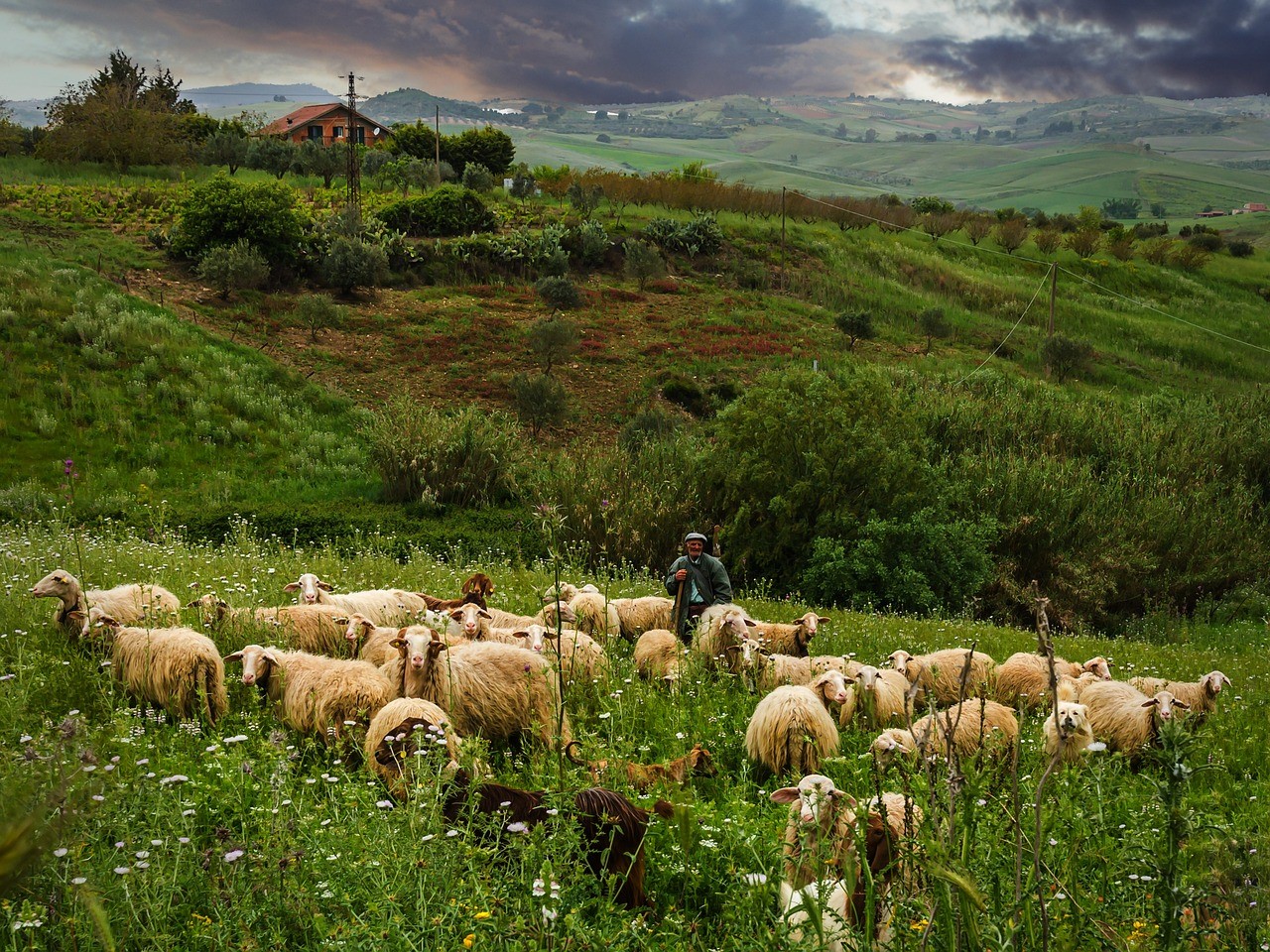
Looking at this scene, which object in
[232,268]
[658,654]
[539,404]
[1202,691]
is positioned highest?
[232,268]

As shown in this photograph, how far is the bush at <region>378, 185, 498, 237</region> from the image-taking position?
41.2 m

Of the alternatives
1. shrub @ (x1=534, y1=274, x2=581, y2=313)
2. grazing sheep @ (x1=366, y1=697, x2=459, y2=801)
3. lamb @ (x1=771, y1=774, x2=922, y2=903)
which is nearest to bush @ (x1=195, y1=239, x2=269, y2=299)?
shrub @ (x1=534, y1=274, x2=581, y2=313)

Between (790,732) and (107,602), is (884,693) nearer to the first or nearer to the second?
(790,732)

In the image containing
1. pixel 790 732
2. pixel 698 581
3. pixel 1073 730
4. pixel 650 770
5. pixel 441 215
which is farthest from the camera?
pixel 441 215

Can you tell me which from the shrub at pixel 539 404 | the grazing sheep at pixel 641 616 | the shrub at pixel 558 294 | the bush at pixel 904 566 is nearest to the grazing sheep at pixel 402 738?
the grazing sheep at pixel 641 616

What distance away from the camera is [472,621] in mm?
7770

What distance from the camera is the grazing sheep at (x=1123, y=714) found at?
6.99 meters

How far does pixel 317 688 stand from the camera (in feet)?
20.6

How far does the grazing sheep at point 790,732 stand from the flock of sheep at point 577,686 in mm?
12

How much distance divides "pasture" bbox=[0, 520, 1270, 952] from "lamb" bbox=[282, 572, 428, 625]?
6.91 feet

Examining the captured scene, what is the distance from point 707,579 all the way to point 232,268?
86.2 ft

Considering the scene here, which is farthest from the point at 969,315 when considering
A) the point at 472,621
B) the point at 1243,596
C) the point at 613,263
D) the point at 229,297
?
the point at 472,621

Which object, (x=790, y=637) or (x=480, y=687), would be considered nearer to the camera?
(x=480, y=687)

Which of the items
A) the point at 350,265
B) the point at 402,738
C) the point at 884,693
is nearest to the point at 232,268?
the point at 350,265
